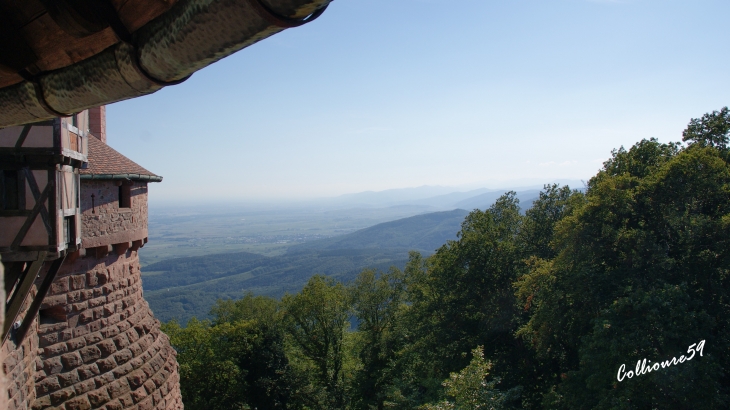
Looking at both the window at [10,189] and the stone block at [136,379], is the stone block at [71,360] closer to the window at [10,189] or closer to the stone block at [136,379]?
the stone block at [136,379]

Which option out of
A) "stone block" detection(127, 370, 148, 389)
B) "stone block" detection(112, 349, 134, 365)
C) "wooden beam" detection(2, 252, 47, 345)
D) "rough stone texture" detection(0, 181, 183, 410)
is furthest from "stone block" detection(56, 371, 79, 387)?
"wooden beam" detection(2, 252, 47, 345)

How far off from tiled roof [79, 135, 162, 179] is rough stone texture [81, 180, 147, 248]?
205 mm

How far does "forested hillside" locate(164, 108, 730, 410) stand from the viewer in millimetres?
11367

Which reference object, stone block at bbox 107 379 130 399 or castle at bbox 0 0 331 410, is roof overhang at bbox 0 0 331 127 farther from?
stone block at bbox 107 379 130 399

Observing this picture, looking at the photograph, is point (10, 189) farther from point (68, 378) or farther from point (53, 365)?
point (68, 378)

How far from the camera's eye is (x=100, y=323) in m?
7.33

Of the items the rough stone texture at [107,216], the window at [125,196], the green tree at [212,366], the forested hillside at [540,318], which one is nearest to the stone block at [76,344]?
the rough stone texture at [107,216]

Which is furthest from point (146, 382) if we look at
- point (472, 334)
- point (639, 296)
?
point (472, 334)

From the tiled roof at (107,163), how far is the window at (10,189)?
2228 mm

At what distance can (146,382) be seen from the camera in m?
7.90

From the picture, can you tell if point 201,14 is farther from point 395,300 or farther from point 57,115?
point 395,300

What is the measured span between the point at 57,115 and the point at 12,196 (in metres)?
3.66

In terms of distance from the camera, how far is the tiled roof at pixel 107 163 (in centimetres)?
747
